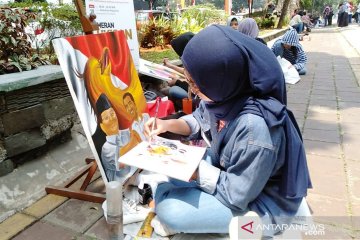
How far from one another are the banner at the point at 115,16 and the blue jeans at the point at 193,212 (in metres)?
1.73

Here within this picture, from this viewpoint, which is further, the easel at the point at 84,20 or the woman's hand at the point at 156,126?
the easel at the point at 84,20

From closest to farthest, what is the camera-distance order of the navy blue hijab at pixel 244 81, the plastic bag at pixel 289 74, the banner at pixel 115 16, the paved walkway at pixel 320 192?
the navy blue hijab at pixel 244 81, the paved walkway at pixel 320 192, the banner at pixel 115 16, the plastic bag at pixel 289 74

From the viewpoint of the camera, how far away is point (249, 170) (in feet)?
4.86

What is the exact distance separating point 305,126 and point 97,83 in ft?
8.19

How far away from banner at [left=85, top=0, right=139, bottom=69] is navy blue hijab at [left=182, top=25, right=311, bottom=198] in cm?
162

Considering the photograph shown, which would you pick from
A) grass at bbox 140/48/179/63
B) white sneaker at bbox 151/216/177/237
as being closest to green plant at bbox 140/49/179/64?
grass at bbox 140/48/179/63

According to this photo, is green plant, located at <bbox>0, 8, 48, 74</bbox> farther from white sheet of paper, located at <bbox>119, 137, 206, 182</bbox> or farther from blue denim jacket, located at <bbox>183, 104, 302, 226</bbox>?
blue denim jacket, located at <bbox>183, 104, 302, 226</bbox>

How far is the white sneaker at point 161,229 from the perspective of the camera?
1801 mm

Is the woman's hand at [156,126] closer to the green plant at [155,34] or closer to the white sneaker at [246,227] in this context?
the white sneaker at [246,227]

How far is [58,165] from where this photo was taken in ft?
8.54

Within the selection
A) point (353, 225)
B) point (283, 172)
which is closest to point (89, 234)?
point (283, 172)

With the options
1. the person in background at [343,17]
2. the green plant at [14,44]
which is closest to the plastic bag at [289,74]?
the green plant at [14,44]

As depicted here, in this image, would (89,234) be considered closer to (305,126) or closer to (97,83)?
(97,83)

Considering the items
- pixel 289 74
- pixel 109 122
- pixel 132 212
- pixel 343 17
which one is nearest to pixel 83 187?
pixel 132 212
